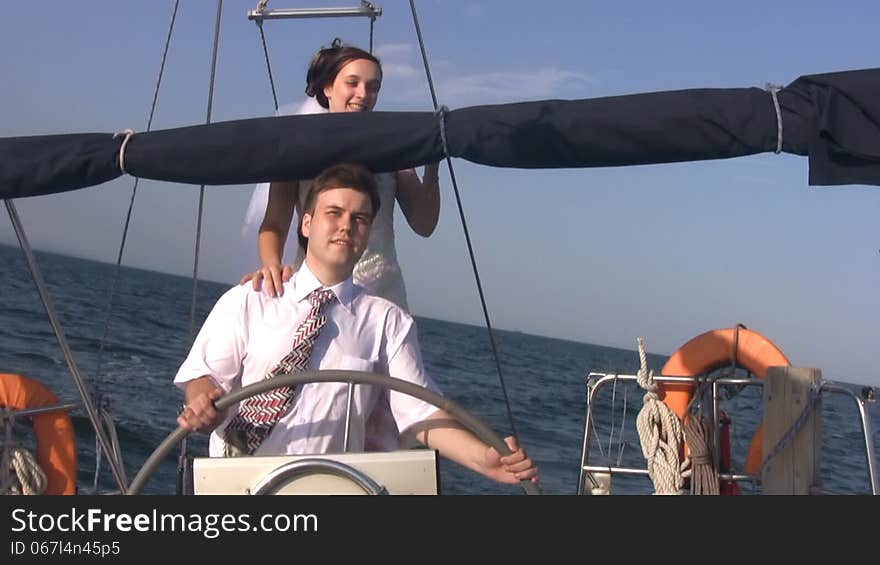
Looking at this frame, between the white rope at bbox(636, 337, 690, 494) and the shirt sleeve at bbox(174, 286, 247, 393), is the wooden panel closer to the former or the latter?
the white rope at bbox(636, 337, 690, 494)

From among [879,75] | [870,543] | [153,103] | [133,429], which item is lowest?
[870,543]

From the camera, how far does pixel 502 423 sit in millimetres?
12500

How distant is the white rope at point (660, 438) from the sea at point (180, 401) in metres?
0.10

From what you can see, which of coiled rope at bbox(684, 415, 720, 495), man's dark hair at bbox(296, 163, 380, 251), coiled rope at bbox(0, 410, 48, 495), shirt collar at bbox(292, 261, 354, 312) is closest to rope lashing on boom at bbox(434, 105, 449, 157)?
man's dark hair at bbox(296, 163, 380, 251)

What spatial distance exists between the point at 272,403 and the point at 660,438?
6.11 ft

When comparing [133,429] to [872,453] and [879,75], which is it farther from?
[879,75]

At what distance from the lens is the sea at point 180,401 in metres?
7.60

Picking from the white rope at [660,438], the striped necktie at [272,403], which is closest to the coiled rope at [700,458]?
the white rope at [660,438]

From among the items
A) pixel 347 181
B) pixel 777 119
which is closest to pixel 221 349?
pixel 347 181

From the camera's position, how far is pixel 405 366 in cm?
261

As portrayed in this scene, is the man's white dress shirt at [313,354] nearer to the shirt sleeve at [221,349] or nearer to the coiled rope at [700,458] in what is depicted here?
the shirt sleeve at [221,349]

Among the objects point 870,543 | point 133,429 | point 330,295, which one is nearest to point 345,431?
point 330,295

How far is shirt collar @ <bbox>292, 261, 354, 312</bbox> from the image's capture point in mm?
2596

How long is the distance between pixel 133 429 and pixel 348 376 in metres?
8.73
